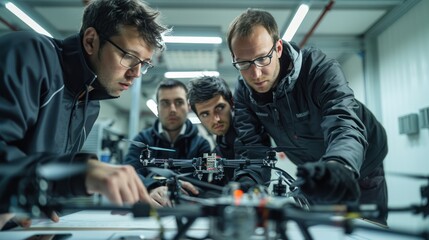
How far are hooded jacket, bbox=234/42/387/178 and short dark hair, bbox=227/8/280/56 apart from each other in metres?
0.11

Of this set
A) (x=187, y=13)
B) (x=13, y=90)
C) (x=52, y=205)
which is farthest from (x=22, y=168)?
(x=187, y=13)

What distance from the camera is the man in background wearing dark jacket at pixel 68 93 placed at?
57 cm

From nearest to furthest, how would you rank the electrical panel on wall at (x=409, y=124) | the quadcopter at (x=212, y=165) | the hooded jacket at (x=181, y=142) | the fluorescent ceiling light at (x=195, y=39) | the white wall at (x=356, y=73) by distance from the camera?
the quadcopter at (x=212, y=165) → the hooded jacket at (x=181, y=142) → the electrical panel on wall at (x=409, y=124) → the fluorescent ceiling light at (x=195, y=39) → the white wall at (x=356, y=73)

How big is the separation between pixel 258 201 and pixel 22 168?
1.38 ft

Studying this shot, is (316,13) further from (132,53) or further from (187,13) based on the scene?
(132,53)

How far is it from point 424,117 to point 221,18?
7.46ft

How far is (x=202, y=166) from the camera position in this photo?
3.39ft

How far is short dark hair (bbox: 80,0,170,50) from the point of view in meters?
1.12

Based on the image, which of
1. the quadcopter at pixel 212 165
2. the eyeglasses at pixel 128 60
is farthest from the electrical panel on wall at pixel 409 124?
the eyeglasses at pixel 128 60

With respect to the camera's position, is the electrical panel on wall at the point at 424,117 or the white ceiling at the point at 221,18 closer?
the electrical panel on wall at the point at 424,117

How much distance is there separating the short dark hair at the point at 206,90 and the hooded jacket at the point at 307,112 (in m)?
0.19

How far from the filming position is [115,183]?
23.2 inches

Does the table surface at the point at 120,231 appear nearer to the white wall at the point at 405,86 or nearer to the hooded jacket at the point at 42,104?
the hooded jacket at the point at 42,104

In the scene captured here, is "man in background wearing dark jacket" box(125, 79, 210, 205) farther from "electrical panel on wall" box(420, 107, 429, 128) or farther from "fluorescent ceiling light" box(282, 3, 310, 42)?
"electrical panel on wall" box(420, 107, 429, 128)
